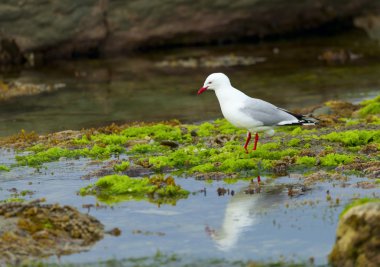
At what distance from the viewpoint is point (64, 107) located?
17562 mm

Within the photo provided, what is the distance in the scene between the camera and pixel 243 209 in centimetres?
935

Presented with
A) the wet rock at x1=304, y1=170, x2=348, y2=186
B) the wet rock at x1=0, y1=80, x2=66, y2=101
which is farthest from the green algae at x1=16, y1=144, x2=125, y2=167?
the wet rock at x1=0, y1=80, x2=66, y2=101

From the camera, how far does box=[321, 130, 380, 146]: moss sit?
12148 mm

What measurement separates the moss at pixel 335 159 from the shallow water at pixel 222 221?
694mm

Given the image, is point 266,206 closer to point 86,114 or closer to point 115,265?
point 115,265

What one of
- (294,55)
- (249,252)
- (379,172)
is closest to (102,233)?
(249,252)

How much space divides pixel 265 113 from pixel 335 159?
115cm

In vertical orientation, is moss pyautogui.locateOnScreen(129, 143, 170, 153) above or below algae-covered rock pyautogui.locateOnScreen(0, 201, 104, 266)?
above

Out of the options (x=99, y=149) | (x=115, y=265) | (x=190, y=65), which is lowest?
(x=115, y=265)

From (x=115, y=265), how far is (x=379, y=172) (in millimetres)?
3978

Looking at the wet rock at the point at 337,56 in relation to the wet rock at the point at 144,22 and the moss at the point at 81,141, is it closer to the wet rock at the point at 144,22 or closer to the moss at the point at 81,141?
the wet rock at the point at 144,22

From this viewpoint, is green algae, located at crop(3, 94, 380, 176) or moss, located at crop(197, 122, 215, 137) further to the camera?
moss, located at crop(197, 122, 215, 137)

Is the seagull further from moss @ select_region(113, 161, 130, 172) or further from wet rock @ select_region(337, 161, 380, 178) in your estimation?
moss @ select_region(113, 161, 130, 172)

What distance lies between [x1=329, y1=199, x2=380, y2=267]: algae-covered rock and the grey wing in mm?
4082
